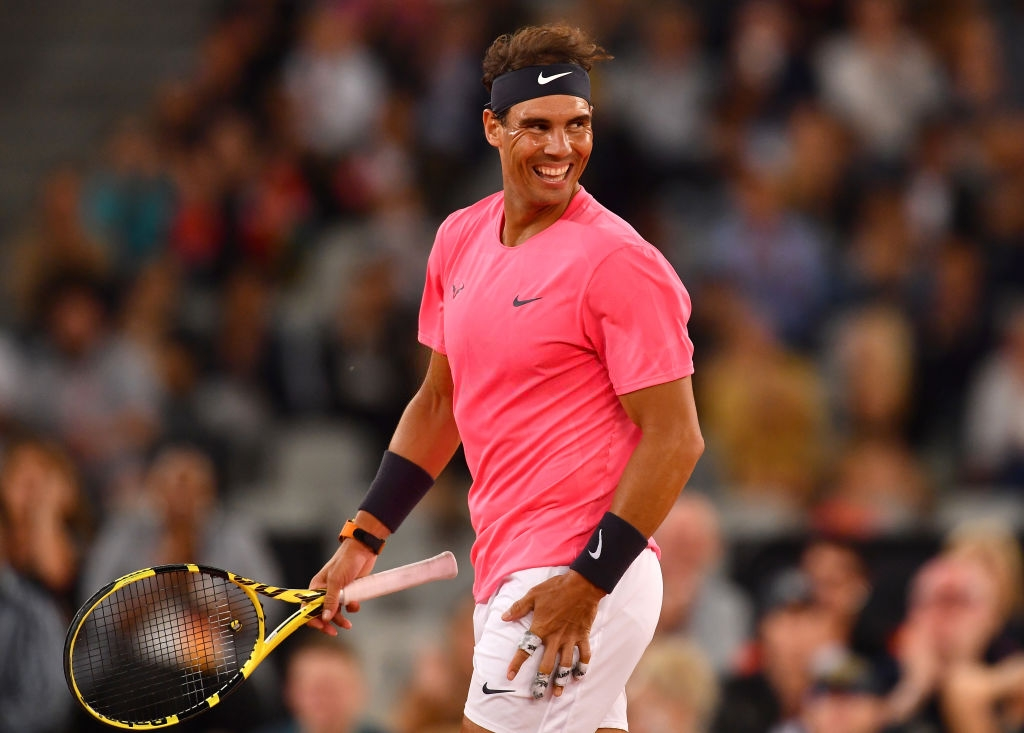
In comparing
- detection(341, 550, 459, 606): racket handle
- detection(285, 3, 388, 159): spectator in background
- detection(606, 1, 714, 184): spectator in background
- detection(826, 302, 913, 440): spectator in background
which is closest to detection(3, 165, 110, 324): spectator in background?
detection(285, 3, 388, 159): spectator in background

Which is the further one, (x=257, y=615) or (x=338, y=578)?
(x=338, y=578)

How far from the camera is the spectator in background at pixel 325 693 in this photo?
6930 mm

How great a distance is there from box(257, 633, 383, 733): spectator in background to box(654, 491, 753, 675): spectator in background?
1.41m

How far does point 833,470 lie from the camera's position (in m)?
9.36

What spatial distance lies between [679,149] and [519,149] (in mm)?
7041

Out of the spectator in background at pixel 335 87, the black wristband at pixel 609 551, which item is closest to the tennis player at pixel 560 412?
the black wristband at pixel 609 551

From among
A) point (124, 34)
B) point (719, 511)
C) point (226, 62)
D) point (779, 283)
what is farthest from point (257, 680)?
point (124, 34)

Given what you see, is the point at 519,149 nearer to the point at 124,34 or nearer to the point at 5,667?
the point at 5,667

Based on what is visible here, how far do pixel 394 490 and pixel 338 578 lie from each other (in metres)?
0.29

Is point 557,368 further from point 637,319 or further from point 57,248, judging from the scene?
point 57,248

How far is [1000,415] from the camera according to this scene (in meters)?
9.45

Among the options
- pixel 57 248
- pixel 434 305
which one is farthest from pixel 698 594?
pixel 57 248

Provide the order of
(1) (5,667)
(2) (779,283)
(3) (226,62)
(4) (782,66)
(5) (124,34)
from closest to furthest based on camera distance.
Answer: (1) (5,667) < (2) (779,283) < (4) (782,66) < (3) (226,62) < (5) (124,34)

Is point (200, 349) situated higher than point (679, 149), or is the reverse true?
point (679, 149)
